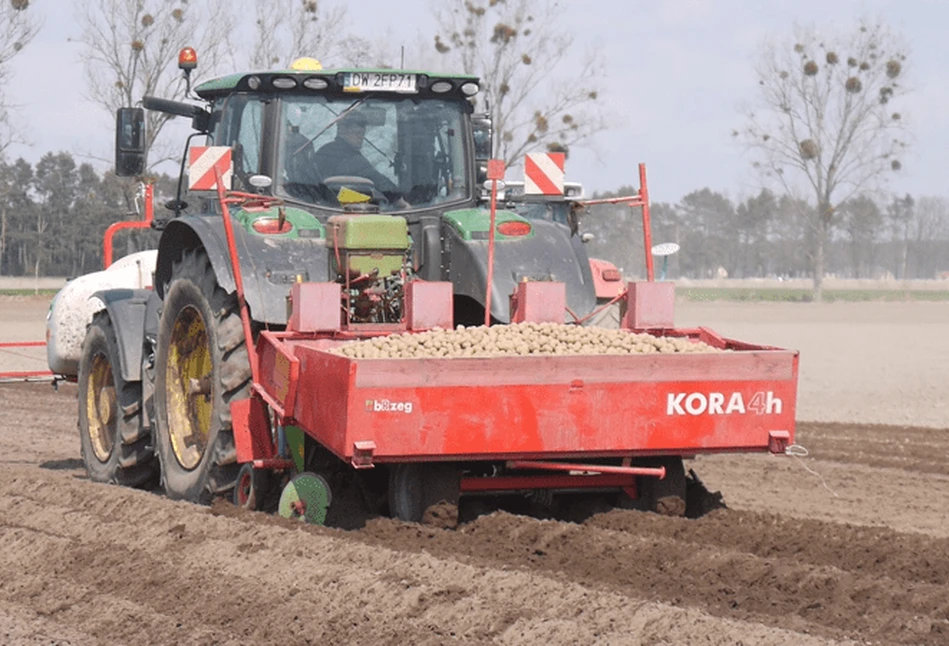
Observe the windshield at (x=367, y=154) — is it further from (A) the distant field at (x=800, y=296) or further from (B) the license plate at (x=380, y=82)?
(A) the distant field at (x=800, y=296)

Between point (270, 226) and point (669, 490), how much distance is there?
244cm

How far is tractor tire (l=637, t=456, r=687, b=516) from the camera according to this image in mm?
7238

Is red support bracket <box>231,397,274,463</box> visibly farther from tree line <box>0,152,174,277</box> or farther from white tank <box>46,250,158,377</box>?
tree line <box>0,152,174,277</box>

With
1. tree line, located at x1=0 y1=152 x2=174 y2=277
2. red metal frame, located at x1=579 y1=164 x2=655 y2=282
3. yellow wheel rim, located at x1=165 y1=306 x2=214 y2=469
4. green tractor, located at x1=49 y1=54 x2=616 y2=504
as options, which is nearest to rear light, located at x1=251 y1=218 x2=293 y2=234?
green tractor, located at x1=49 y1=54 x2=616 y2=504

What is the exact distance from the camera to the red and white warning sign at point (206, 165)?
814cm

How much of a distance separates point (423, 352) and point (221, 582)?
144 cm

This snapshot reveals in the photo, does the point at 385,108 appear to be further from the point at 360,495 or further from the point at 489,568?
the point at 489,568

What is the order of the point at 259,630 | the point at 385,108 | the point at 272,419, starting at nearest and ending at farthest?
the point at 259,630
the point at 272,419
the point at 385,108

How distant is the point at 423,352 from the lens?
6.88 meters

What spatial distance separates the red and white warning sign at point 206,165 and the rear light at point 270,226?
1.69 ft

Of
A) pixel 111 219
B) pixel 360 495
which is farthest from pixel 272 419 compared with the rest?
pixel 111 219

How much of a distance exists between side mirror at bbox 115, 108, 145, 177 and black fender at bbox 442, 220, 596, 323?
208 cm

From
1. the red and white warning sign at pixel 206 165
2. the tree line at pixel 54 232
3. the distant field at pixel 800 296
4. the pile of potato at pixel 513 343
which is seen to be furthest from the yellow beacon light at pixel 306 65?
the tree line at pixel 54 232

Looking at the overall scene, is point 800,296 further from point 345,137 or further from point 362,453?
point 362,453
